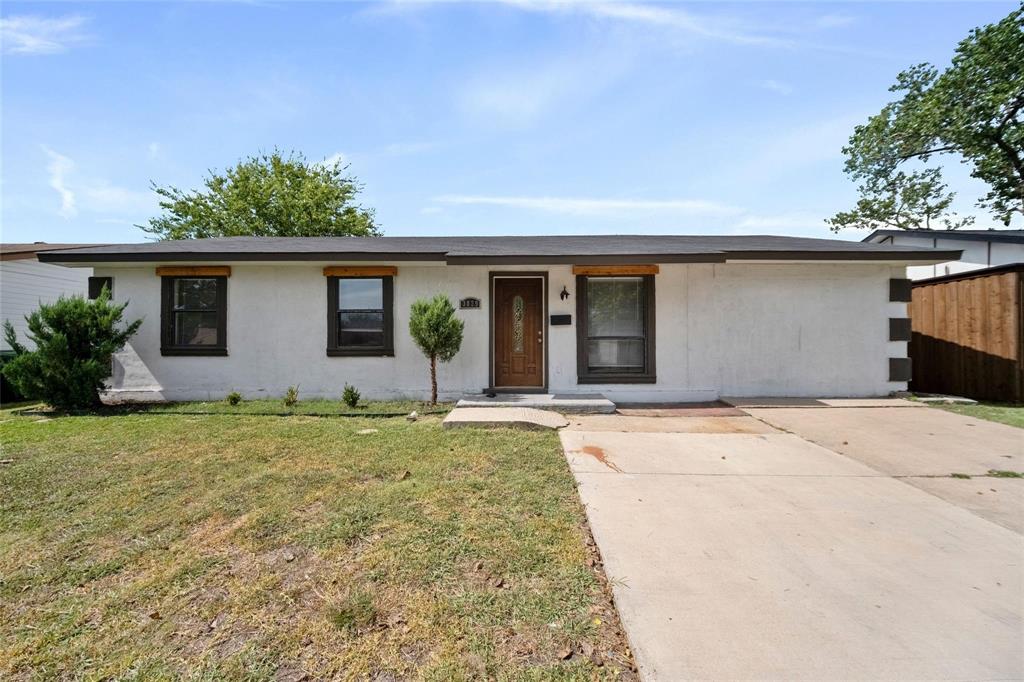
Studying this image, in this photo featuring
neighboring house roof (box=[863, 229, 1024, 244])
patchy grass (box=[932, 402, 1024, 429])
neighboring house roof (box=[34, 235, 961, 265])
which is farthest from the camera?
neighboring house roof (box=[863, 229, 1024, 244])

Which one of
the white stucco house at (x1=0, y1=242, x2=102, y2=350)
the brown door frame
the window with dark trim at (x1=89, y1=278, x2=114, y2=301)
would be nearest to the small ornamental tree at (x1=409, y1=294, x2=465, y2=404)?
the brown door frame

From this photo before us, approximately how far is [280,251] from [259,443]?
13.3 feet

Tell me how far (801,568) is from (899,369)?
7.78 metres

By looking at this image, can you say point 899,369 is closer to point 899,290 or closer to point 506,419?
point 899,290

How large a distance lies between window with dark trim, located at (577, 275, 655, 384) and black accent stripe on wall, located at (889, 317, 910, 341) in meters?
4.40

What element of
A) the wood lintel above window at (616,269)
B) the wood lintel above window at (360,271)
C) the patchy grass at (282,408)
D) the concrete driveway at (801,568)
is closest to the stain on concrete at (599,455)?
the concrete driveway at (801,568)

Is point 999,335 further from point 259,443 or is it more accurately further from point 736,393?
point 259,443

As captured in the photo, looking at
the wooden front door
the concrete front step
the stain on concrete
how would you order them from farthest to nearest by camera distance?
the wooden front door < the concrete front step < the stain on concrete

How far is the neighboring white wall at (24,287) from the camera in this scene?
38.2 ft

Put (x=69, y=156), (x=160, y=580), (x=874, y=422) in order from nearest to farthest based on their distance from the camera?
(x=160, y=580), (x=874, y=422), (x=69, y=156)

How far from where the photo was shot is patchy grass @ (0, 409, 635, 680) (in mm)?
1754

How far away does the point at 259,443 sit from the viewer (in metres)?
4.86

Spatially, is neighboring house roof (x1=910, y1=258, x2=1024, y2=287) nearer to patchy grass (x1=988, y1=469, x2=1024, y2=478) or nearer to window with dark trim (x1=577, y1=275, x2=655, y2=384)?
patchy grass (x1=988, y1=469, x2=1024, y2=478)

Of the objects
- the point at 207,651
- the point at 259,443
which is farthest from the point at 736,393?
the point at 207,651
